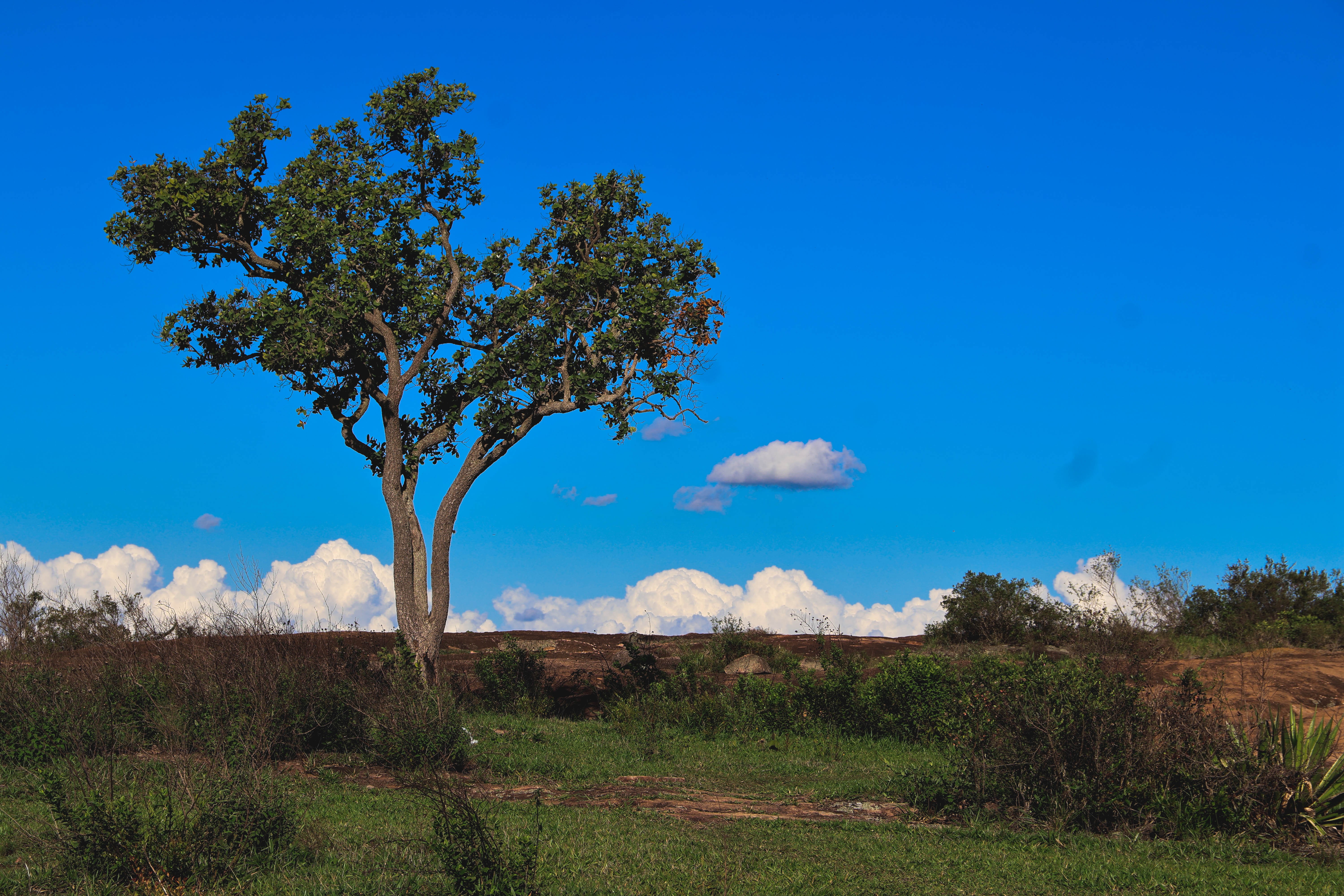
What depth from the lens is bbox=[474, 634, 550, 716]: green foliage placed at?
68.7 feet

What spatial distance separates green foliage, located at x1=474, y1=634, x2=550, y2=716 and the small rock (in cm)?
483

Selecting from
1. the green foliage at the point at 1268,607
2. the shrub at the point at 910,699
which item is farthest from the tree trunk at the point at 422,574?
the green foliage at the point at 1268,607

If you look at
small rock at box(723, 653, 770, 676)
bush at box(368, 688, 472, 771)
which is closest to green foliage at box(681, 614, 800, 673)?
small rock at box(723, 653, 770, 676)

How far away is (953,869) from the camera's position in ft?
27.4

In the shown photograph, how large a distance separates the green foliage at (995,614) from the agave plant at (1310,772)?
1890cm

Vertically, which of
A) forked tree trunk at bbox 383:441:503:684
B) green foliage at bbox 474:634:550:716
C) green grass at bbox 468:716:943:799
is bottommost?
green grass at bbox 468:716:943:799

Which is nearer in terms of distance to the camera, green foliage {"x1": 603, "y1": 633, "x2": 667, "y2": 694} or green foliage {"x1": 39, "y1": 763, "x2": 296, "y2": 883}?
green foliage {"x1": 39, "y1": 763, "x2": 296, "y2": 883}

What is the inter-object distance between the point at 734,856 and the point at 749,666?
1554 cm

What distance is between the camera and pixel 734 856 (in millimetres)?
8656

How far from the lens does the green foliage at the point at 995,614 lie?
94.7ft

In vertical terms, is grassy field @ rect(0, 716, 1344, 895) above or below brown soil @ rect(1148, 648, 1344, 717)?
below

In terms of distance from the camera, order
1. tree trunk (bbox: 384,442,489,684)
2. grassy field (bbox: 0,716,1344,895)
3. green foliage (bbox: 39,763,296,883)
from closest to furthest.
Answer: green foliage (bbox: 39,763,296,883)
grassy field (bbox: 0,716,1344,895)
tree trunk (bbox: 384,442,489,684)

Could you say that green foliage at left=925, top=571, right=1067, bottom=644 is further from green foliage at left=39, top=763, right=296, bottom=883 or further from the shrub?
green foliage at left=39, top=763, right=296, bottom=883

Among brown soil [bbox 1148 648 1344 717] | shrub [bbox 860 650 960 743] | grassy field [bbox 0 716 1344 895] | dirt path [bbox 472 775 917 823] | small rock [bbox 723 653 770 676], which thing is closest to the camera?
grassy field [bbox 0 716 1344 895]
